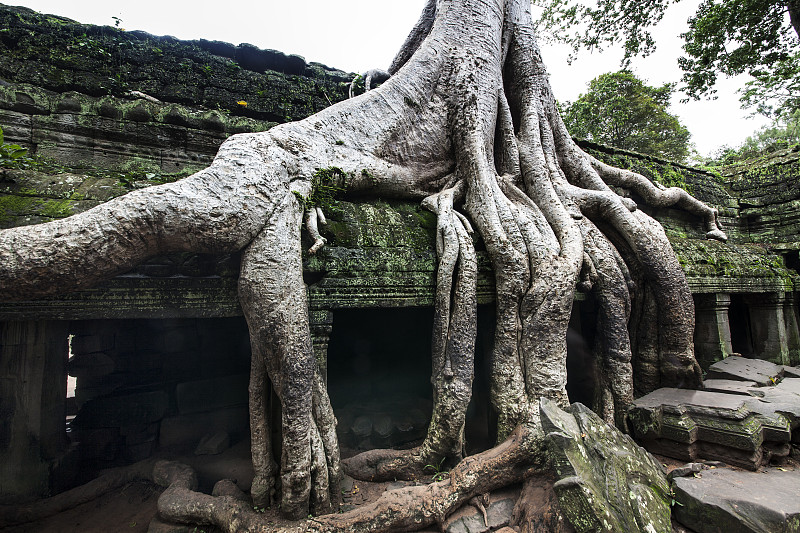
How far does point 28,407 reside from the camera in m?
2.52

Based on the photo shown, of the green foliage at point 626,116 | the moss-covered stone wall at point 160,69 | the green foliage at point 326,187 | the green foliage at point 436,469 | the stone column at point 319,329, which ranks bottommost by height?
the green foliage at point 436,469

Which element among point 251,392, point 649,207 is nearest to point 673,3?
point 649,207

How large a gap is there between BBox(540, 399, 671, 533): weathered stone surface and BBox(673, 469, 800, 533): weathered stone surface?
12cm

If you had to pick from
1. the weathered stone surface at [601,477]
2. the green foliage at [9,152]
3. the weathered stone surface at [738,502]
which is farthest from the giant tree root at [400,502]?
the green foliage at [9,152]

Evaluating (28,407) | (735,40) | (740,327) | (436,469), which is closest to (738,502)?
(436,469)

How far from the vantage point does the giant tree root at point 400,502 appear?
2.00m

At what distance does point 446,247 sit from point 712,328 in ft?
12.3

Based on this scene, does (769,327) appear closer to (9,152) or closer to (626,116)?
(9,152)

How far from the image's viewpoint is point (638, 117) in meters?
14.2

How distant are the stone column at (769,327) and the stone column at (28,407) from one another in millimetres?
7591

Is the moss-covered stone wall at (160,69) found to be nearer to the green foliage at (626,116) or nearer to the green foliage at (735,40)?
the green foliage at (735,40)

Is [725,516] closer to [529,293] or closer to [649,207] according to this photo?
[529,293]

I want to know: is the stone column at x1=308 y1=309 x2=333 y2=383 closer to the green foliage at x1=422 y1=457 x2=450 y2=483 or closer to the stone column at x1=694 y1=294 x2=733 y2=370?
the green foliage at x1=422 y1=457 x2=450 y2=483

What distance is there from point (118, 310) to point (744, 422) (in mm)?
4129
